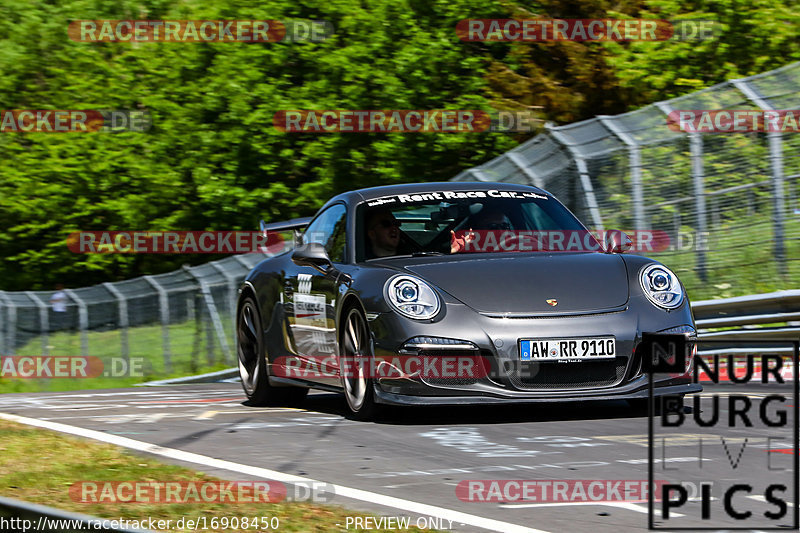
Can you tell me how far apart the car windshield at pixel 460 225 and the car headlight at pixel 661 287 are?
3.32 feet

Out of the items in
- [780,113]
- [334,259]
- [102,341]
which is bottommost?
[102,341]

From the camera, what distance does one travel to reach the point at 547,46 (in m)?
30.2

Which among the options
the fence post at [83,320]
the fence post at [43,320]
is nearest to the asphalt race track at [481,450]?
the fence post at [83,320]

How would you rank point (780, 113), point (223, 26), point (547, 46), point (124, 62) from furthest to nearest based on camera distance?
point (124, 62)
point (223, 26)
point (547, 46)
point (780, 113)

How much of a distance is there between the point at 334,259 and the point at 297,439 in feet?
6.03

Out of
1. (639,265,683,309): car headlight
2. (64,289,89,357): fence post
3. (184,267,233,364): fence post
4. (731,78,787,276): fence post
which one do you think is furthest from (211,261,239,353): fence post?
(639,265,683,309): car headlight

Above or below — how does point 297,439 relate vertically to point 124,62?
below

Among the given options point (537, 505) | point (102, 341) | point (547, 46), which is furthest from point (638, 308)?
point (547, 46)

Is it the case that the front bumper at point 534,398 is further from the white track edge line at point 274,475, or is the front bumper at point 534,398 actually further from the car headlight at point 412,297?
the white track edge line at point 274,475

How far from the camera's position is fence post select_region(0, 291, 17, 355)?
26.6 metres

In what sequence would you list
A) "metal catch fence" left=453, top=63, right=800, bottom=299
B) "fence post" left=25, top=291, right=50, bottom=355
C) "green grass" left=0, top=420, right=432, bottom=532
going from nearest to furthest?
"green grass" left=0, top=420, right=432, bottom=532 < "metal catch fence" left=453, top=63, right=800, bottom=299 < "fence post" left=25, top=291, right=50, bottom=355

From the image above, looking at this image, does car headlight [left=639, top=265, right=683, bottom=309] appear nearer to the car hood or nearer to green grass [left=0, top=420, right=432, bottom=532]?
the car hood

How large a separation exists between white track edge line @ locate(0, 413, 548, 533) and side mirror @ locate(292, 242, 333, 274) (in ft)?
5.50

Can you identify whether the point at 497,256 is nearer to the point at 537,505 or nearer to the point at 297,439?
the point at 297,439
